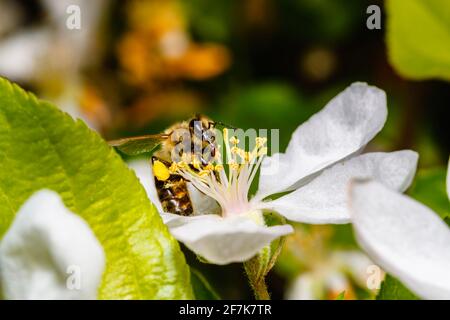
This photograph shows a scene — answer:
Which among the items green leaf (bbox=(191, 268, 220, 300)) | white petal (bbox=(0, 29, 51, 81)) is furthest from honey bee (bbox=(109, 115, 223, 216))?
white petal (bbox=(0, 29, 51, 81))

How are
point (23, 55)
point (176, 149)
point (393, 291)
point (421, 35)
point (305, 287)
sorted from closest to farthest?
1. point (393, 291)
2. point (176, 149)
3. point (421, 35)
4. point (305, 287)
5. point (23, 55)

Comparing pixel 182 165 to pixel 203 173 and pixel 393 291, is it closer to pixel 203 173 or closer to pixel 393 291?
pixel 203 173

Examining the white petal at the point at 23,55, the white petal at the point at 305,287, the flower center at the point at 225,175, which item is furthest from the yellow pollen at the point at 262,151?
the white petal at the point at 23,55

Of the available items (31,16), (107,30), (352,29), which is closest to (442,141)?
(352,29)

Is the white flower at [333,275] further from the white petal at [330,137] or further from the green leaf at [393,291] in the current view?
the green leaf at [393,291]

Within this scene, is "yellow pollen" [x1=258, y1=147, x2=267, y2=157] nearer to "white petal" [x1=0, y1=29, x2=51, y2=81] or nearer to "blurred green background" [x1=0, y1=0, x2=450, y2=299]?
"blurred green background" [x1=0, y1=0, x2=450, y2=299]

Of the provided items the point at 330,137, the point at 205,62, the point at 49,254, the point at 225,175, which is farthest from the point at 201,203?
the point at 205,62
